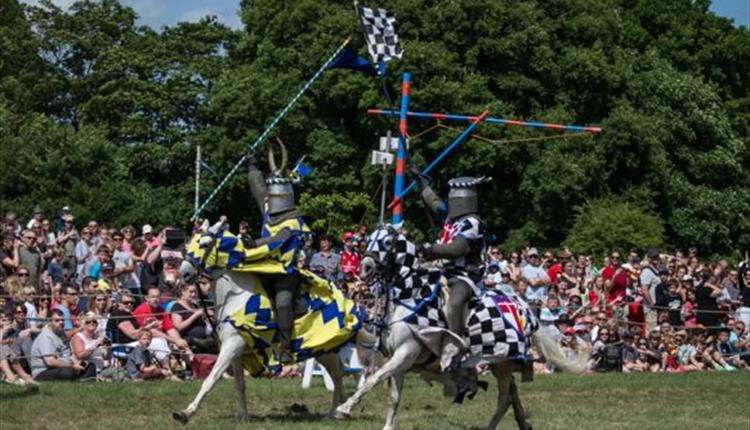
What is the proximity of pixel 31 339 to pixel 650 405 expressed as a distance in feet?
26.6

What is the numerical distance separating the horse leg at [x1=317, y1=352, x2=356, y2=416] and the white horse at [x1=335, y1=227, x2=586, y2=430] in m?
0.50

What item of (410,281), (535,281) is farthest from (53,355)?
(535,281)

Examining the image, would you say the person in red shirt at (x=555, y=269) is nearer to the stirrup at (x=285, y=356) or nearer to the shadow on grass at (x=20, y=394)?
the stirrup at (x=285, y=356)

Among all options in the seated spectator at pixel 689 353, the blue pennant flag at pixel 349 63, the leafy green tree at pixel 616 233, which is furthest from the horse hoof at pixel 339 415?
the leafy green tree at pixel 616 233

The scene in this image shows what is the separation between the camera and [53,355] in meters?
18.2

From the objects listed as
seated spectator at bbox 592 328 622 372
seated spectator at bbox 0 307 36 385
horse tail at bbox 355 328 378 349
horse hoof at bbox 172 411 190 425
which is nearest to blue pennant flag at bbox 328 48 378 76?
seated spectator at bbox 592 328 622 372

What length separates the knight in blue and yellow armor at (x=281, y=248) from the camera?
48.8 ft

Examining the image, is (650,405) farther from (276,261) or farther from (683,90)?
(683,90)

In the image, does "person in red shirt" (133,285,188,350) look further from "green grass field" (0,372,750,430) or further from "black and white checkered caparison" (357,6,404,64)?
"black and white checkered caparison" (357,6,404,64)

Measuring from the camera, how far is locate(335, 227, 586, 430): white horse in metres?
14.2

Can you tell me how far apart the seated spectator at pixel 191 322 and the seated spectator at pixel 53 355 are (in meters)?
1.56

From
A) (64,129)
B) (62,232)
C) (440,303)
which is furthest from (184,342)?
(64,129)

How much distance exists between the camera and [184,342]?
19297 mm

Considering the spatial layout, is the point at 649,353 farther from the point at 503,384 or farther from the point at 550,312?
the point at 503,384
